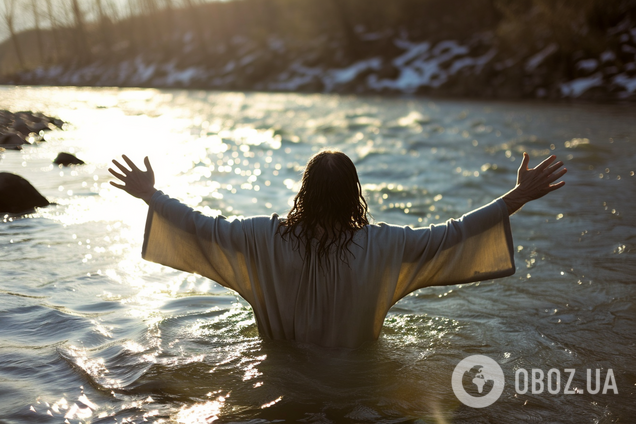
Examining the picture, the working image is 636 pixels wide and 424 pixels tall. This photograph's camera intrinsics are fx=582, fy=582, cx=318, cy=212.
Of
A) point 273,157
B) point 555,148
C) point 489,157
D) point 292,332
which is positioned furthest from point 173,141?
point 292,332

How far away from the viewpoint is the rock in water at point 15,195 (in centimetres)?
616

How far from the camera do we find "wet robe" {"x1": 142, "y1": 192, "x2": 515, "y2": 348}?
319 centimetres

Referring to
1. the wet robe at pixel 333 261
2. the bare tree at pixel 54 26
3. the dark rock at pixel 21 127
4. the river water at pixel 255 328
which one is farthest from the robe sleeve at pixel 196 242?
the bare tree at pixel 54 26

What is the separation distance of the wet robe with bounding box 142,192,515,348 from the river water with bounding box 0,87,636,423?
1.21 ft

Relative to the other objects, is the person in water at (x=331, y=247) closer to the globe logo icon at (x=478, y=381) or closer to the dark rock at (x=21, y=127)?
the globe logo icon at (x=478, y=381)

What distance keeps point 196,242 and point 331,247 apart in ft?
2.54

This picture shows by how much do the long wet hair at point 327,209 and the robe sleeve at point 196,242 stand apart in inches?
11.9

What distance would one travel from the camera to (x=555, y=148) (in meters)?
13.5

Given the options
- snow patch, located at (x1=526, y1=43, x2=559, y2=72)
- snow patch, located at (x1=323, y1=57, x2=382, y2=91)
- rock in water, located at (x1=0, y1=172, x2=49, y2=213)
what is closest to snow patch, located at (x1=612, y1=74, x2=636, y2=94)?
snow patch, located at (x1=526, y1=43, x2=559, y2=72)

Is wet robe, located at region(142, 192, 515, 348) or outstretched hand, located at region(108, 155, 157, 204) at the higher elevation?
outstretched hand, located at region(108, 155, 157, 204)

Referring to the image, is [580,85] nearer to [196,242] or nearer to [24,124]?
[24,124]

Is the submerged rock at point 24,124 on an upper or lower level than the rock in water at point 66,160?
upper

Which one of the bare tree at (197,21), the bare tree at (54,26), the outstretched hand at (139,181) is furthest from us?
the bare tree at (197,21)

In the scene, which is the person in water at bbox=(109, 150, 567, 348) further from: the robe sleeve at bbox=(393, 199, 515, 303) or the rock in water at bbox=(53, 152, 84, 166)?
the rock in water at bbox=(53, 152, 84, 166)
